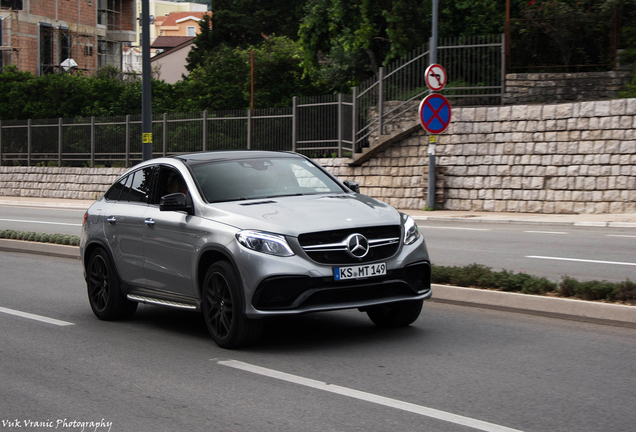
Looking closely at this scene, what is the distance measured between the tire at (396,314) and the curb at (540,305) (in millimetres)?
1087

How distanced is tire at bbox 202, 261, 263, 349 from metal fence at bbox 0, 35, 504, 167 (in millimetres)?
17606

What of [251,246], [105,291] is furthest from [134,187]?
[251,246]

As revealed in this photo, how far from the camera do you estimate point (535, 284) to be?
8.09 meters

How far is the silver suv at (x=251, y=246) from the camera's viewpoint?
6.39m

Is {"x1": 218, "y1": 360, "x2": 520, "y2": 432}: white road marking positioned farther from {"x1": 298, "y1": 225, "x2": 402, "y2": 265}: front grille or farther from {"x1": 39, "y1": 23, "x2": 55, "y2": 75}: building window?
{"x1": 39, "y1": 23, "x2": 55, "y2": 75}: building window

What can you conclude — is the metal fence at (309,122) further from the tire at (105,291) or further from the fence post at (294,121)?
the tire at (105,291)

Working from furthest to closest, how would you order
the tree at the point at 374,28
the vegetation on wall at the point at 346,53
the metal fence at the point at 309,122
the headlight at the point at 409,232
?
1. the tree at the point at 374,28
2. the metal fence at the point at 309,122
3. the vegetation on wall at the point at 346,53
4. the headlight at the point at 409,232

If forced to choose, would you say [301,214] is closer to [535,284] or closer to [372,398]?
[372,398]

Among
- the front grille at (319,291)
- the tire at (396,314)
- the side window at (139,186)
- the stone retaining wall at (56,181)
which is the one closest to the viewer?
the front grille at (319,291)

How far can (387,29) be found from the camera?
26.6 meters

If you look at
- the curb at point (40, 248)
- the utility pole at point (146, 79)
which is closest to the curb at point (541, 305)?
the curb at point (40, 248)

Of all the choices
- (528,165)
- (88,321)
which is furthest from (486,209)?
(88,321)

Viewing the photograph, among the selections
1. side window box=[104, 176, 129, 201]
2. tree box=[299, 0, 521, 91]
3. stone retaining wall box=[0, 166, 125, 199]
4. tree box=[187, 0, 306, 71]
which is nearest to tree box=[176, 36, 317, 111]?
stone retaining wall box=[0, 166, 125, 199]

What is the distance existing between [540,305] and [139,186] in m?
4.00
